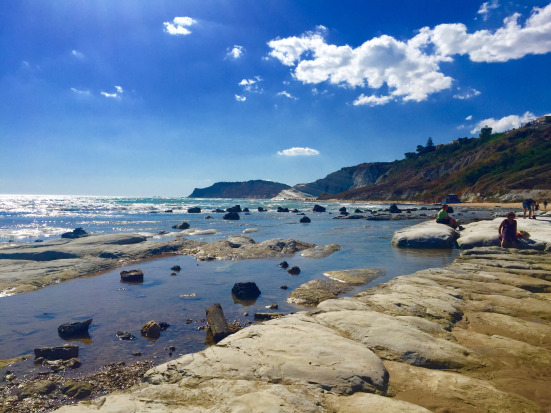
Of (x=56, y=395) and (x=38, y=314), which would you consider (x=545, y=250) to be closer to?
(x=56, y=395)

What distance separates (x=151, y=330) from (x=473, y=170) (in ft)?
349

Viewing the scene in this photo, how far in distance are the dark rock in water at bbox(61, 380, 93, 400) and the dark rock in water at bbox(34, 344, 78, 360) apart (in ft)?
3.93

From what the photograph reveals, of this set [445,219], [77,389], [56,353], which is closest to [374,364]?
[77,389]

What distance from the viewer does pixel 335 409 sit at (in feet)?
12.7

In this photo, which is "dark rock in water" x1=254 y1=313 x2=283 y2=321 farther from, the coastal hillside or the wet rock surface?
the coastal hillside

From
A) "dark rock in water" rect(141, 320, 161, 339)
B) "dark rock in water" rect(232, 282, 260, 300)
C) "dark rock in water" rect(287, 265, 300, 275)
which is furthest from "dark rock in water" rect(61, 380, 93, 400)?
"dark rock in water" rect(287, 265, 300, 275)

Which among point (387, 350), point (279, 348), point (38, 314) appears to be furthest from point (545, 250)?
point (38, 314)

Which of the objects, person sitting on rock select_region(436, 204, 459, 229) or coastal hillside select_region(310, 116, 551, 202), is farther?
coastal hillside select_region(310, 116, 551, 202)

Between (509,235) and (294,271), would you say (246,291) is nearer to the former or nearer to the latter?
(294,271)

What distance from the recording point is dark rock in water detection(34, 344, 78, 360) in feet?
21.8

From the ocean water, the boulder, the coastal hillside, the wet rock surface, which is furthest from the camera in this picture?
the coastal hillside

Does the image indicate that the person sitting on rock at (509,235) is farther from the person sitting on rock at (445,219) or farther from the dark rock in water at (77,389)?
the dark rock in water at (77,389)

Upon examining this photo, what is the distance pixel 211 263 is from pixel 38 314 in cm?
802

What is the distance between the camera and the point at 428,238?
1881 cm
